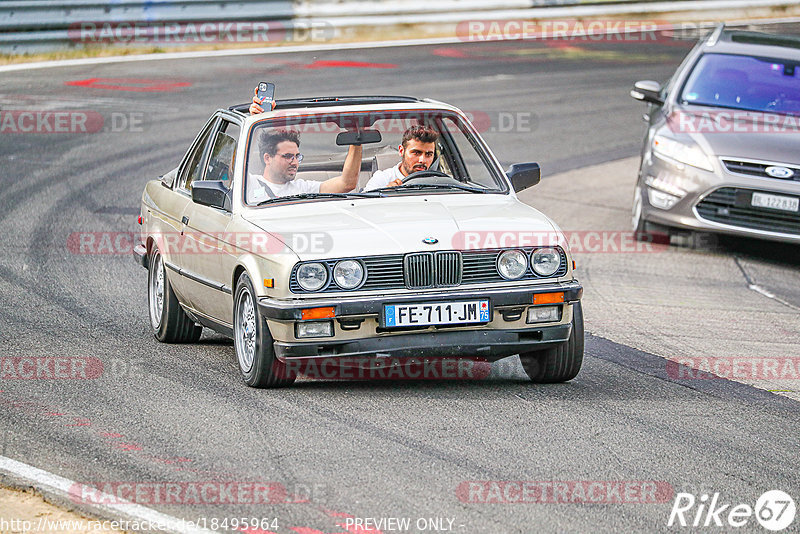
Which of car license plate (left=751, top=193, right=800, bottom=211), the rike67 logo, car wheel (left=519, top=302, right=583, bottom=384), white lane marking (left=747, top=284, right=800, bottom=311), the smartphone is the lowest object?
white lane marking (left=747, top=284, right=800, bottom=311)

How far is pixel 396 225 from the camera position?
23.9 ft

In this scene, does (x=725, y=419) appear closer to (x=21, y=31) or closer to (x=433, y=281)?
(x=433, y=281)

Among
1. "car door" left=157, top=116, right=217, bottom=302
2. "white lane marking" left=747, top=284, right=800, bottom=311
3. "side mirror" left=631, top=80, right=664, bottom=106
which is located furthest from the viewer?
"side mirror" left=631, top=80, right=664, bottom=106

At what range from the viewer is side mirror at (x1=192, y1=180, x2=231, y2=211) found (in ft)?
25.8

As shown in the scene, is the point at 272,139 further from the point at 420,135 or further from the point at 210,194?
the point at 420,135

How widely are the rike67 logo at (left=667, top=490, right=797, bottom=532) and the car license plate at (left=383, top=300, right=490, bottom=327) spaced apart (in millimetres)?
1850

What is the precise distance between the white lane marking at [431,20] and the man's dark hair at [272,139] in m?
15.0

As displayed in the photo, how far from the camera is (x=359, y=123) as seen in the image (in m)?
8.34

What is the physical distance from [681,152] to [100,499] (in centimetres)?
831

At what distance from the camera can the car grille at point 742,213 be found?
1208 cm

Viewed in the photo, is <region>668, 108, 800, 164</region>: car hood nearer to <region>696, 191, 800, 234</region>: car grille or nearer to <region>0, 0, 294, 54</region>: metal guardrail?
<region>696, 191, 800, 234</region>: car grille

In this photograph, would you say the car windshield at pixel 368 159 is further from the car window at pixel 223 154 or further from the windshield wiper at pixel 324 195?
the car window at pixel 223 154

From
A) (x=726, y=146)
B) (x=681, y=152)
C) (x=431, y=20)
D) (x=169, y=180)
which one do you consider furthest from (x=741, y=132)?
(x=431, y=20)

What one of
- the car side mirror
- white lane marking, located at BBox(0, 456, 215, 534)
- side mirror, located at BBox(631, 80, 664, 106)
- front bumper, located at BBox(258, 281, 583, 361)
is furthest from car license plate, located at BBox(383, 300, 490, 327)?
side mirror, located at BBox(631, 80, 664, 106)
